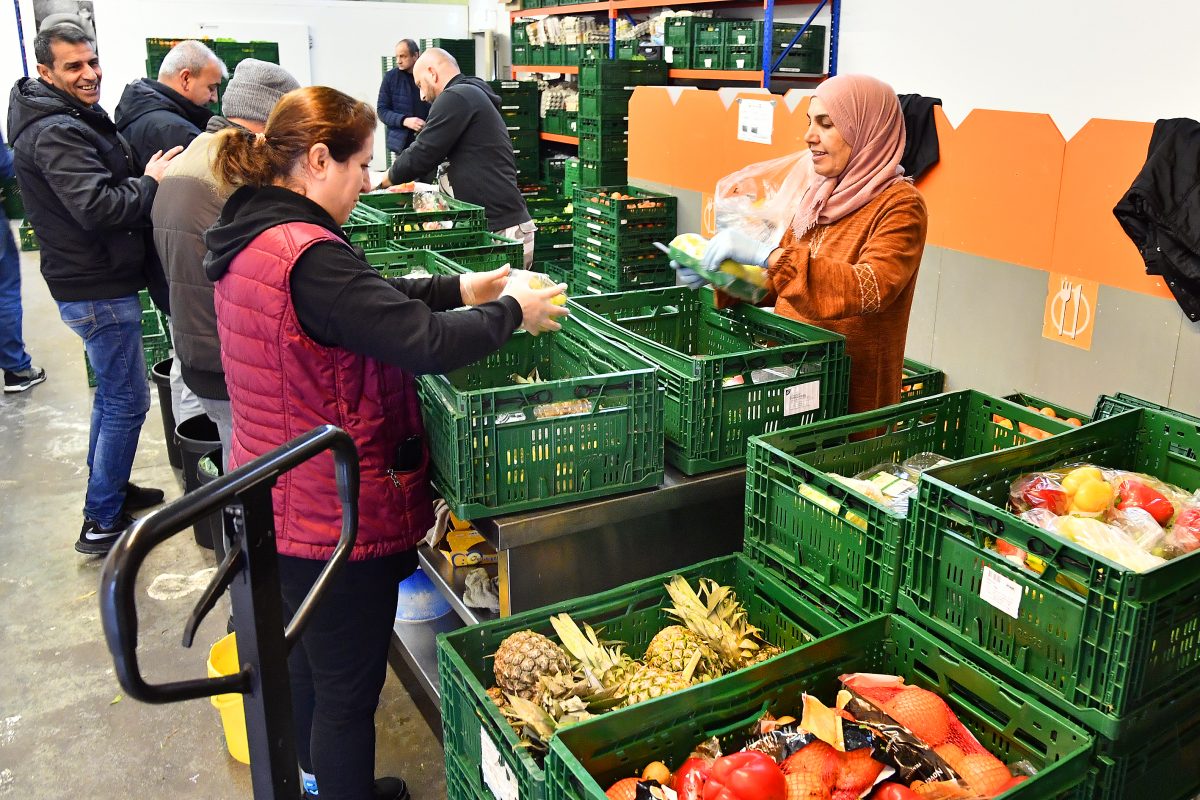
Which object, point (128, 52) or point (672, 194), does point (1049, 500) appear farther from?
point (128, 52)

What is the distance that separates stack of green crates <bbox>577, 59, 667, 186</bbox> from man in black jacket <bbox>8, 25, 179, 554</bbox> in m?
3.97

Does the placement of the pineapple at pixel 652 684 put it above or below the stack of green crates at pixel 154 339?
above

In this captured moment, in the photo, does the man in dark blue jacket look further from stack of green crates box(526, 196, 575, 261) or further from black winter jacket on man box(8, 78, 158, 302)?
black winter jacket on man box(8, 78, 158, 302)

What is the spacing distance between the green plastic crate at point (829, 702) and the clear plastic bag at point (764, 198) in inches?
52.3

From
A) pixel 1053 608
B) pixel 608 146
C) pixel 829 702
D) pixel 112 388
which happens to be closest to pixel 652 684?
pixel 829 702

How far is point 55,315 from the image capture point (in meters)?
7.56

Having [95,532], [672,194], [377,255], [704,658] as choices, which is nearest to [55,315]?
[95,532]

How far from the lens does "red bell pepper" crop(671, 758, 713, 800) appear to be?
4.92ft

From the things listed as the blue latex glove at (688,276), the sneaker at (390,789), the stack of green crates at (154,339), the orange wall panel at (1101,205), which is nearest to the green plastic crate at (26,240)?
the stack of green crates at (154,339)

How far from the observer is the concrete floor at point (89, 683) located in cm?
271

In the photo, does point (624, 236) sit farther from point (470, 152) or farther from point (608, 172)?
point (608, 172)

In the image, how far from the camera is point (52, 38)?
A: 3.35 meters

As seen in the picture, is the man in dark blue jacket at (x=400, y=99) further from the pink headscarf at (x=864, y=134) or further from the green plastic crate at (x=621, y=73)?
the pink headscarf at (x=864, y=134)

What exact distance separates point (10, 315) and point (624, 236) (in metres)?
3.76
